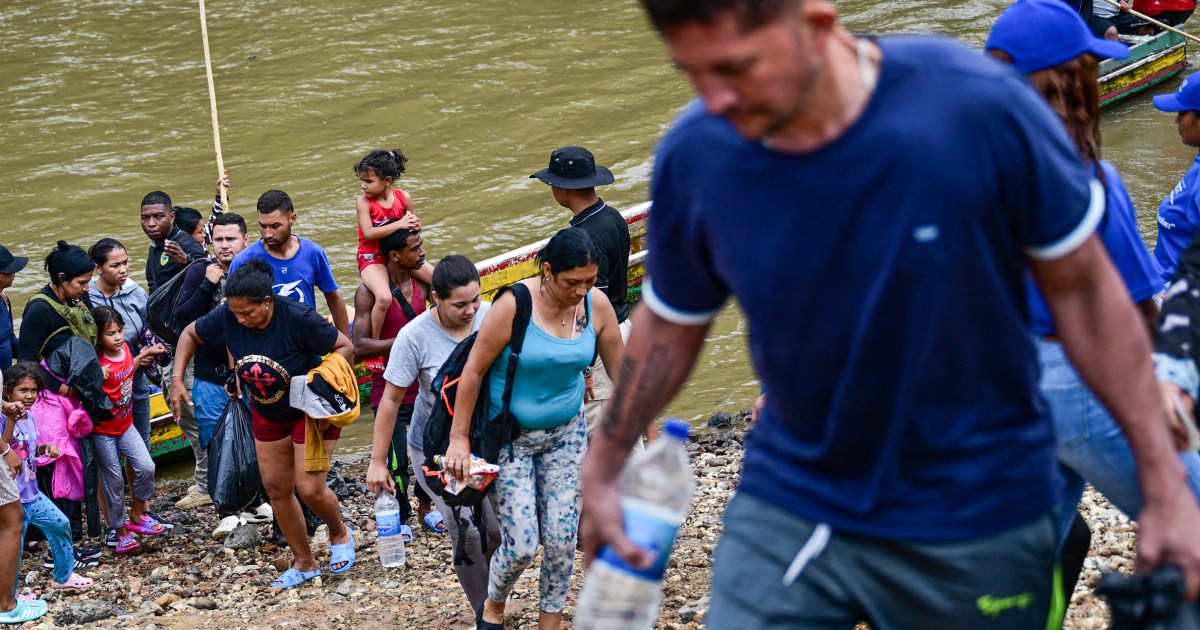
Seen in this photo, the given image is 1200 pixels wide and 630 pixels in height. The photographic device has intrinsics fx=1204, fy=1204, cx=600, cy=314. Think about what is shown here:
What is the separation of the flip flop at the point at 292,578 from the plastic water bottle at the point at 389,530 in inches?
24.0

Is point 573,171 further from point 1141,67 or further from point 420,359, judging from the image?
point 1141,67

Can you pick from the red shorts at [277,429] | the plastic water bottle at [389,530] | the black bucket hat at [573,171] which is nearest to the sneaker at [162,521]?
the red shorts at [277,429]

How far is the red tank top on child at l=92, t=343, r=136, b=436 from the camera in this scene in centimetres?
794

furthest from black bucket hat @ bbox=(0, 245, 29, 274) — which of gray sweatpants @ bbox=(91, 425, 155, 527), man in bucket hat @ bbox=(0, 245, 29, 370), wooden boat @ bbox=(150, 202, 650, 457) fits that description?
wooden boat @ bbox=(150, 202, 650, 457)

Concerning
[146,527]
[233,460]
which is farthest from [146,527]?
[233,460]

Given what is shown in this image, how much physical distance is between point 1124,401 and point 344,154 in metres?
16.1

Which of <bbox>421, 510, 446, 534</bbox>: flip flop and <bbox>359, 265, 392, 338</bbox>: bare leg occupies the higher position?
<bbox>359, 265, 392, 338</bbox>: bare leg

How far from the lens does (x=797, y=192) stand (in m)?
2.21

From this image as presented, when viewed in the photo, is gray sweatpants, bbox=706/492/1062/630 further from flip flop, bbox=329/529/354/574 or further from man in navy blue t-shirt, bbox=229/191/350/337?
man in navy blue t-shirt, bbox=229/191/350/337

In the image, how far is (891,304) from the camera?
2203 millimetres

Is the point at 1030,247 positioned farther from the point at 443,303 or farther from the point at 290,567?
the point at 290,567

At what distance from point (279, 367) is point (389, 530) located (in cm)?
116

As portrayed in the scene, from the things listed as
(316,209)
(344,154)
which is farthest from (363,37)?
(316,209)

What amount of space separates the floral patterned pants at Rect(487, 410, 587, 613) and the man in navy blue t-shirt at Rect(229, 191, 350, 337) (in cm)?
296
